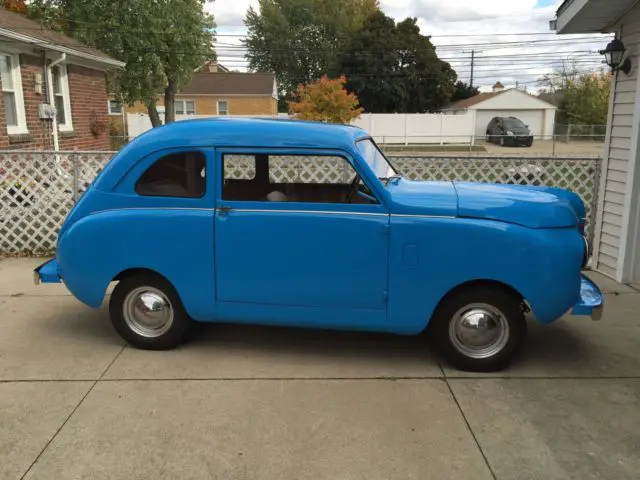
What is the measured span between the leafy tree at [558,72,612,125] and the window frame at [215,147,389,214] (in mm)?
41312

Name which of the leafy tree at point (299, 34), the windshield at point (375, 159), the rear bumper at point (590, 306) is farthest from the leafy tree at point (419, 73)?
the rear bumper at point (590, 306)

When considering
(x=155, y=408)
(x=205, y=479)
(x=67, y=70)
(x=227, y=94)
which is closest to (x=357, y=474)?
(x=205, y=479)

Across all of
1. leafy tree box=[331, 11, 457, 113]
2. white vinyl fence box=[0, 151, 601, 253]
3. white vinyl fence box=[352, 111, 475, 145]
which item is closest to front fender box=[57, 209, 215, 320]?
white vinyl fence box=[0, 151, 601, 253]

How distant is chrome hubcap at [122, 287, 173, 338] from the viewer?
14.8ft

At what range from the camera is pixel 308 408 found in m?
3.66

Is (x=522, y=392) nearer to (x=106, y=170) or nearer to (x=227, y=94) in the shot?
(x=106, y=170)

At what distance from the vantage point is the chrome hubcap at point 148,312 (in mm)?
4500

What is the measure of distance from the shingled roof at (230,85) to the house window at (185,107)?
2.36 feet

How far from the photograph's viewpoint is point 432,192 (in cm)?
427

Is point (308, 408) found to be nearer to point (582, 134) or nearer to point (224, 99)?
point (582, 134)

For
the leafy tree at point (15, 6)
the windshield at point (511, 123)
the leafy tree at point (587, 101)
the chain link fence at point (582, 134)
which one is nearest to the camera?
the leafy tree at point (15, 6)

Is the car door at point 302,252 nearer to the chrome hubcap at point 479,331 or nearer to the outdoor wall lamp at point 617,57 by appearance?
the chrome hubcap at point 479,331

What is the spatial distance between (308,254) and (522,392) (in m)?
1.80

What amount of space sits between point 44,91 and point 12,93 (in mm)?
988
